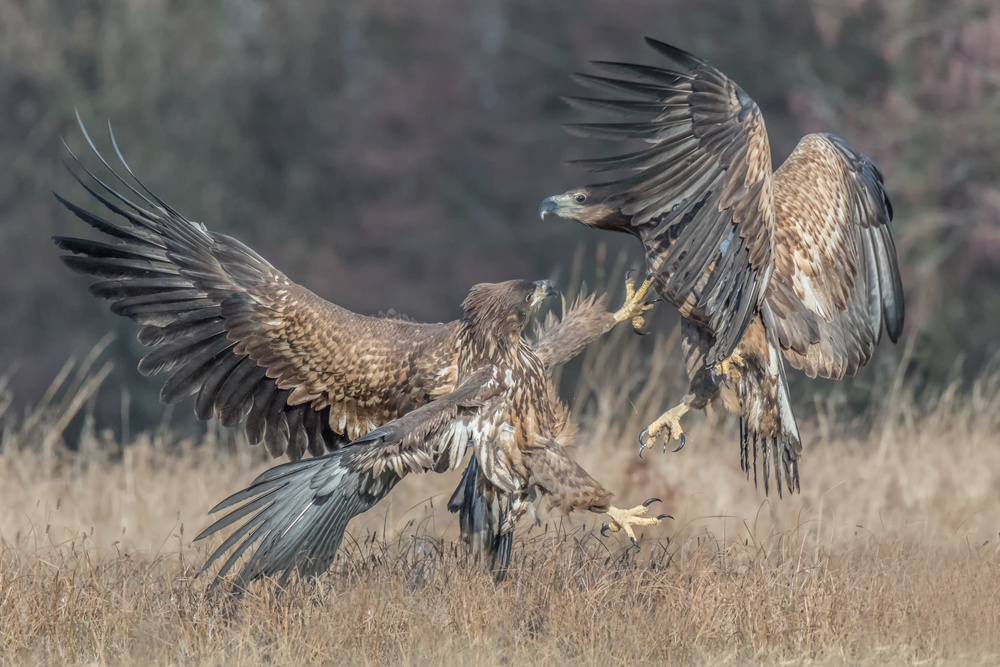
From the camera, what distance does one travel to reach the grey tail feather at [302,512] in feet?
15.6

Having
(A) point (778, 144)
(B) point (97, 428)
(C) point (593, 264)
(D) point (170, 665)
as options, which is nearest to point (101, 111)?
(B) point (97, 428)

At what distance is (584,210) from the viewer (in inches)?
227

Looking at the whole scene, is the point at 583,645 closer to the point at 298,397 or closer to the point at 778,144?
the point at 298,397

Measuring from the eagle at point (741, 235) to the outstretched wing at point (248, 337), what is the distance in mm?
1004

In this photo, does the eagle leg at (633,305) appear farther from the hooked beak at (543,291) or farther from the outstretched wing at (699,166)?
the outstretched wing at (699,166)

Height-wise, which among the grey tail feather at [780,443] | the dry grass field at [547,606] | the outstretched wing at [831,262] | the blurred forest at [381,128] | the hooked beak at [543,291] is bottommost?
the dry grass field at [547,606]

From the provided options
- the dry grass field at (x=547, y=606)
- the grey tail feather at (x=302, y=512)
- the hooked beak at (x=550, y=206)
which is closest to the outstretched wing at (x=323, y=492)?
the grey tail feather at (x=302, y=512)

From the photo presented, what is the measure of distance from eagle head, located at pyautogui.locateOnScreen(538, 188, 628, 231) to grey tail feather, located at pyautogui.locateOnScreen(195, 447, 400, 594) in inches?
62.1

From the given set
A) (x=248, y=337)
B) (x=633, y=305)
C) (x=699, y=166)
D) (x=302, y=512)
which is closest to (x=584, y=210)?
(x=633, y=305)

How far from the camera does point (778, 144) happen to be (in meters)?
15.8

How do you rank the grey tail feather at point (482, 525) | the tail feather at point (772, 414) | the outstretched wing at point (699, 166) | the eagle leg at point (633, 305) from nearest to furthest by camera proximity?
1. the outstretched wing at point (699, 166)
2. the grey tail feather at point (482, 525)
3. the tail feather at point (772, 414)
4. the eagle leg at point (633, 305)

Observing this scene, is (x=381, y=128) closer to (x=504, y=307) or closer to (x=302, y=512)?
(x=504, y=307)

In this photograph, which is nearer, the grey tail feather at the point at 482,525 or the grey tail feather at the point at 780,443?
the grey tail feather at the point at 482,525

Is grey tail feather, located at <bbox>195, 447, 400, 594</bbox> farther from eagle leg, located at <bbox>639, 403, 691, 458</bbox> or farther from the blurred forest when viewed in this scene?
the blurred forest
